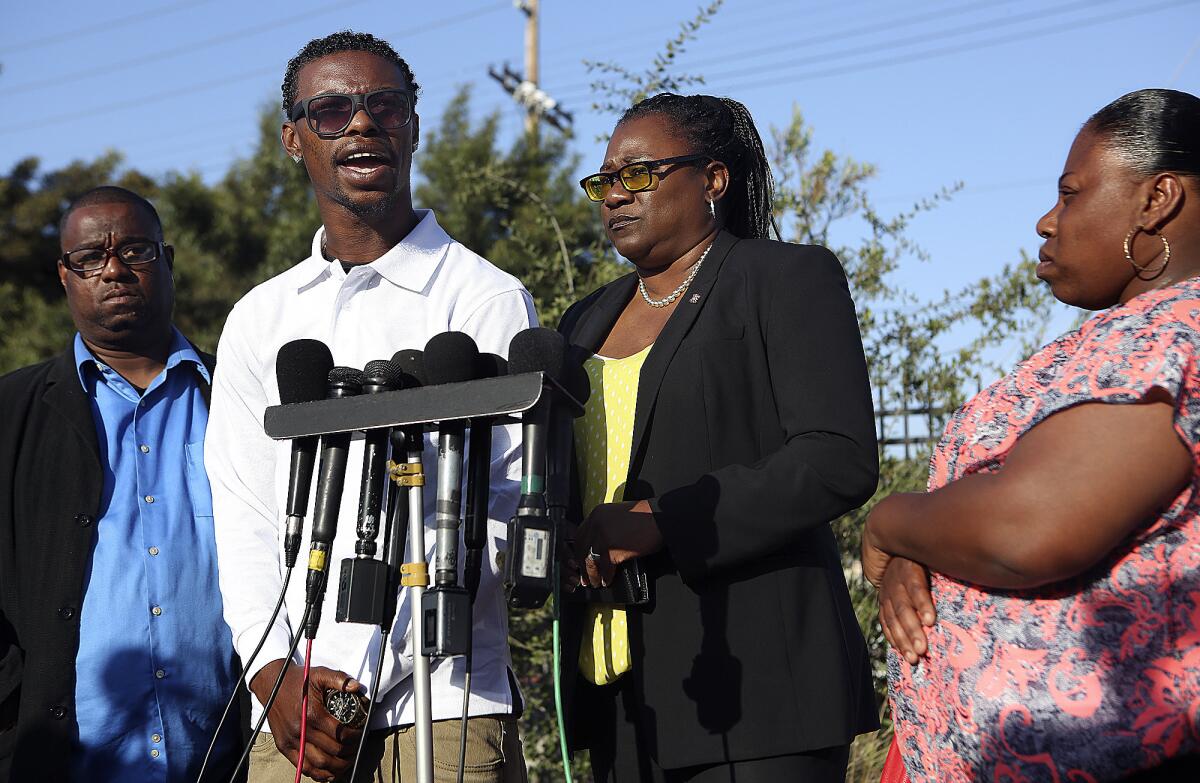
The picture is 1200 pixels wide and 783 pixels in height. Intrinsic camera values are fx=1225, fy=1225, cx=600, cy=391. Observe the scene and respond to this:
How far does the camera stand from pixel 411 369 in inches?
92.4

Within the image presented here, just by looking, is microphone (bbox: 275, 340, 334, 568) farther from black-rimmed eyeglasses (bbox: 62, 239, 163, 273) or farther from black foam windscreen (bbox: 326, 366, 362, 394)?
black-rimmed eyeglasses (bbox: 62, 239, 163, 273)

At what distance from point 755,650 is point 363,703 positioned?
0.92 m

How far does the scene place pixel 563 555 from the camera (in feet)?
7.27

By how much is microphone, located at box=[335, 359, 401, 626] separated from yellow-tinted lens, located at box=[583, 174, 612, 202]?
1.12 meters

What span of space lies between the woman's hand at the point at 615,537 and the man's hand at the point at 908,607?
0.51 meters

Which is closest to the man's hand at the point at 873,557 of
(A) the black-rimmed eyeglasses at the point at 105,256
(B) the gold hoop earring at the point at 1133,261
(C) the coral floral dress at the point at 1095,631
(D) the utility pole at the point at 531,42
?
(C) the coral floral dress at the point at 1095,631

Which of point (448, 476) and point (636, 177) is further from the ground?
point (636, 177)

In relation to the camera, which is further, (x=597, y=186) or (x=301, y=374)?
(x=597, y=186)

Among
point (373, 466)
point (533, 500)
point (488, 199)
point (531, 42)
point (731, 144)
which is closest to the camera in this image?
point (533, 500)

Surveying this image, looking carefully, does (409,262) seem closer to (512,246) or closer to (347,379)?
(347,379)

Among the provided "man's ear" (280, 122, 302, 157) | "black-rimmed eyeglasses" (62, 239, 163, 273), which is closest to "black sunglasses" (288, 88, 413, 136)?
"man's ear" (280, 122, 302, 157)

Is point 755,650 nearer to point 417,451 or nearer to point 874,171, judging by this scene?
point 417,451

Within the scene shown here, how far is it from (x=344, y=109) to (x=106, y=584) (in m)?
1.74

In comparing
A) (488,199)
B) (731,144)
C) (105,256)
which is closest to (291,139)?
(105,256)
